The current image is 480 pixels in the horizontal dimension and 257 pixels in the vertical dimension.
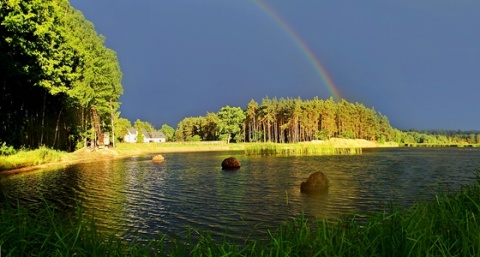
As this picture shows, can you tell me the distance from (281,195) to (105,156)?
45.1m

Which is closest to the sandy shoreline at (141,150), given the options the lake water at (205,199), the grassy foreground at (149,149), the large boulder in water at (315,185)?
the grassy foreground at (149,149)

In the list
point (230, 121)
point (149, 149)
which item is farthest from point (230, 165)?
point (230, 121)

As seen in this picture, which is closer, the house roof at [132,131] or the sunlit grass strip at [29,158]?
the sunlit grass strip at [29,158]

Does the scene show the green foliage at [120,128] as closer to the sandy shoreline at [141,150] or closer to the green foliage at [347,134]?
the sandy shoreline at [141,150]

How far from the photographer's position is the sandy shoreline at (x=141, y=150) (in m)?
38.5

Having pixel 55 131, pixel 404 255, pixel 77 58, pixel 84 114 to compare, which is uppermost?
pixel 77 58

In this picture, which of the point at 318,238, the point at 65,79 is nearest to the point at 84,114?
the point at 65,79

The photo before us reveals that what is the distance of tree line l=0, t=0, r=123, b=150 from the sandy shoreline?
151 inches

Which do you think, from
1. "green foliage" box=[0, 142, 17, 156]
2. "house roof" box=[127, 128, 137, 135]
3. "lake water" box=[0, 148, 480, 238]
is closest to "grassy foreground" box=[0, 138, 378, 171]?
"green foliage" box=[0, 142, 17, 156]

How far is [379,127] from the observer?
553 feet

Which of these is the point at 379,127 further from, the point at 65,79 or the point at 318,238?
the point at 318,238

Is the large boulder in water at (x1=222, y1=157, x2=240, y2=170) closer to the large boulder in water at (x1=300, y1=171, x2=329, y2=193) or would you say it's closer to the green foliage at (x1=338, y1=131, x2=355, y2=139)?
the large boulder in water at (x1=300, y1=171, x2=329, y2=193)

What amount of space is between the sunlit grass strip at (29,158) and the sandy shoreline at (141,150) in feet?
1.33

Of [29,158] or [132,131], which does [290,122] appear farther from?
[29,158]
